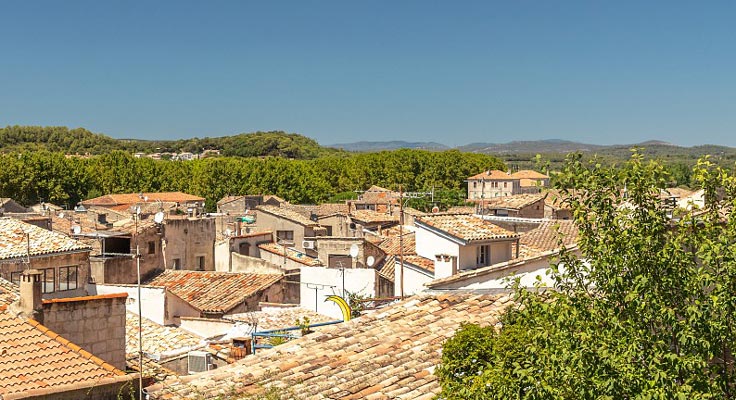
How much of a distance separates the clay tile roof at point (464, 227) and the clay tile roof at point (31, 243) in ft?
26.1

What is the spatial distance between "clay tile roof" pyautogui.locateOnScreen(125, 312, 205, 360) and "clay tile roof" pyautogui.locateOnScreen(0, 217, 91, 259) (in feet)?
6.26

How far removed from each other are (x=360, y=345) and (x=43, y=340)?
375 centimetres

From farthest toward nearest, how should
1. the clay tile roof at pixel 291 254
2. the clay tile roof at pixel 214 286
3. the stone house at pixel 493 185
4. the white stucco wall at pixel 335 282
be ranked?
the stone house at pixel 493 185 < the clay tile roof at pixel 291 254 < the clay tile roof at pixel 214 286 < the white stucco wall at pixel 335 282

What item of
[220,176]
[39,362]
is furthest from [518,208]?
[220,176]

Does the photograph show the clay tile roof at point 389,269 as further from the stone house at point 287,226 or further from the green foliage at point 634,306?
the green foliage at point 634,306

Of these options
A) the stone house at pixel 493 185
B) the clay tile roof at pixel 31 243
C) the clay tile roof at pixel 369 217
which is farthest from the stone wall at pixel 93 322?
the stone house at pixel 493 185

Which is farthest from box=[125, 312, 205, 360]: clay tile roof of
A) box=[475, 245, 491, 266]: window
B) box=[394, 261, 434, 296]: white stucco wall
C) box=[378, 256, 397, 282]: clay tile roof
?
box=[475, 245, 491, 266]: window

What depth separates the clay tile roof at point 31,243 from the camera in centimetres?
1675

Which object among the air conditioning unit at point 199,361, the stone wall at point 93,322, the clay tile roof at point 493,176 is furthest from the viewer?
the clay tile roof at point 493,176

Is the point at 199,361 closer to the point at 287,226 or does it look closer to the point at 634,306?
the point at 634,306

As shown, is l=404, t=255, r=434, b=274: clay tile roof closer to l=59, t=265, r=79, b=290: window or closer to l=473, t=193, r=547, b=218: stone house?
l=59, t=265, r=79, b=290: window

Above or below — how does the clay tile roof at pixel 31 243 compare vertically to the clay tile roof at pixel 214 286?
above

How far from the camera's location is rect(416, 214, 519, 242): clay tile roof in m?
19.9

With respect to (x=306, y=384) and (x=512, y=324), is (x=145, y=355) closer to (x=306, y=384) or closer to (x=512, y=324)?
(x=306, y=384)
